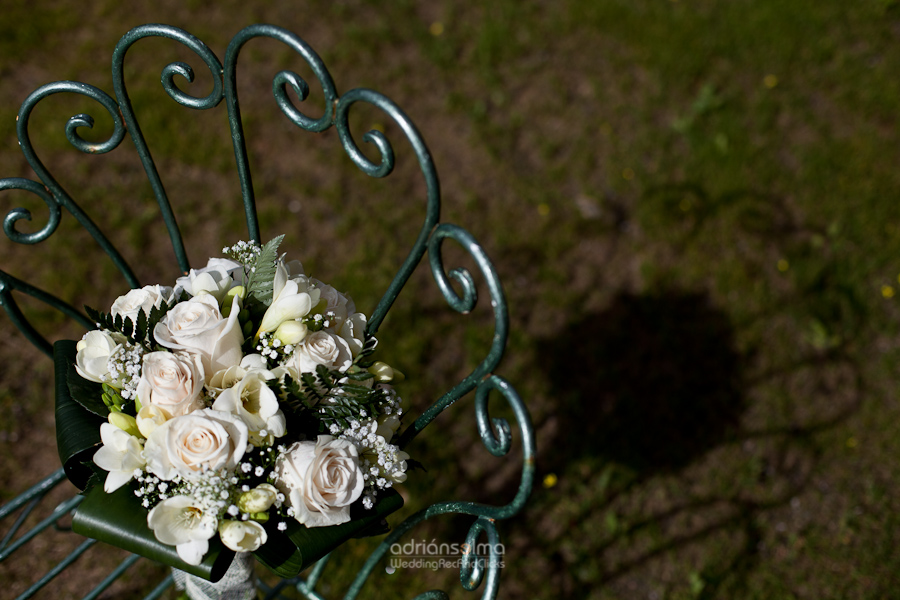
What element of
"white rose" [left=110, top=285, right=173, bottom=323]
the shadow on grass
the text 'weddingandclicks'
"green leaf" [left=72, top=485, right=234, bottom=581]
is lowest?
the text 'weddingandclicks'

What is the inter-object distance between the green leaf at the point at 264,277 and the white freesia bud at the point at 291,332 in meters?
0.08

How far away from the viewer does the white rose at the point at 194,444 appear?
993mm

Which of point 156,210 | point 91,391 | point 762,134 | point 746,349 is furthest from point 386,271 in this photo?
point 762,134

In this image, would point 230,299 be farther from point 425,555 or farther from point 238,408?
point 425,555

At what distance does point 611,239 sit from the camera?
3135 millimetres

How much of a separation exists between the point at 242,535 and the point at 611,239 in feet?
7.94

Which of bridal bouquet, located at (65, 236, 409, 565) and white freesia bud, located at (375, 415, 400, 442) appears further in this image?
white freesia bud, located at (375, 415, 400, 442)

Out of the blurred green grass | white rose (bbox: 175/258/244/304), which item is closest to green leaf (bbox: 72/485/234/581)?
white rose (bbox: 175/258/244/304)

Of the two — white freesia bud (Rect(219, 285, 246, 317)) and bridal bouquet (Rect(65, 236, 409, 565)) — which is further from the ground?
white freesia bud (Rect(219, 285, 246, 317))

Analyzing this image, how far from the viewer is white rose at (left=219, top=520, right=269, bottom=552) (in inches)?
40.6

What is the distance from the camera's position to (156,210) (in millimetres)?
2826

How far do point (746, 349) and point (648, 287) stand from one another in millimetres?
467

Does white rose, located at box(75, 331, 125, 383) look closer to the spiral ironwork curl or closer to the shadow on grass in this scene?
the spiral ironwork curl

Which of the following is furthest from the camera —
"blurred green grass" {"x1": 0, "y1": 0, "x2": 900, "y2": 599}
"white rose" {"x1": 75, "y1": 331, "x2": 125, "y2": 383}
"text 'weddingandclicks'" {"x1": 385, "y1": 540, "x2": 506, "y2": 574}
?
"blurred green grass" {"x1": 0, "y1": 0, "x2": 900, "y2": 599}
